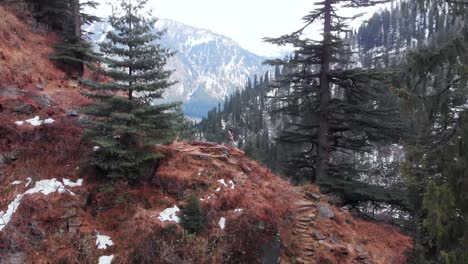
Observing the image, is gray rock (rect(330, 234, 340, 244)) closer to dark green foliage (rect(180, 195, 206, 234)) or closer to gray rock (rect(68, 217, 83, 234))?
dark green foliage (rect(180, 195, 206, 234))

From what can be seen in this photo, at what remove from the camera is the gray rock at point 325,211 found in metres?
11.2

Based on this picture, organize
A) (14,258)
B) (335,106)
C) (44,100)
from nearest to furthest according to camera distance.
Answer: (14,258) < (44,100) < (335,106)

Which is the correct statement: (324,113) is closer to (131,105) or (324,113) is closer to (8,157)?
(131,105)

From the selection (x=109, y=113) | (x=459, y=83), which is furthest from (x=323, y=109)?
(x=109, y=113)

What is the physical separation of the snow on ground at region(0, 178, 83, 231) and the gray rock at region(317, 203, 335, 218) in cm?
738

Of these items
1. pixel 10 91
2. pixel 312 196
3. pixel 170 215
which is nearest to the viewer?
pixel 170 215

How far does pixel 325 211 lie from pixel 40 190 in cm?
846

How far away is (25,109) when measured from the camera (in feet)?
35.1

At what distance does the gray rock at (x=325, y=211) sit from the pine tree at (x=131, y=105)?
5420 mm

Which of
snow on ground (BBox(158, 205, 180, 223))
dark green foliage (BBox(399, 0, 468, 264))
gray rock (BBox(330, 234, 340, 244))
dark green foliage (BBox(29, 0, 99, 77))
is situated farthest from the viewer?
dark green foliage (BBox(29, 0, 99, 77))

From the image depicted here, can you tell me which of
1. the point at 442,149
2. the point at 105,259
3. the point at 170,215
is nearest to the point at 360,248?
the point at 442,149

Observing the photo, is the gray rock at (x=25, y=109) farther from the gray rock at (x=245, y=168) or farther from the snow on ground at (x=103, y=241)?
the gray rock at (x=245, y=168)

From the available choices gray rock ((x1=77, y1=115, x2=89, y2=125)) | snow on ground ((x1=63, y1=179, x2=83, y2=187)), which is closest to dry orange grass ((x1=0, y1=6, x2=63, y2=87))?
gray rock ((x1=77, y1=115, x2=89, y2=125))

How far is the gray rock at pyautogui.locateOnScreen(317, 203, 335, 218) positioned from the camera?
1125 centimetres
